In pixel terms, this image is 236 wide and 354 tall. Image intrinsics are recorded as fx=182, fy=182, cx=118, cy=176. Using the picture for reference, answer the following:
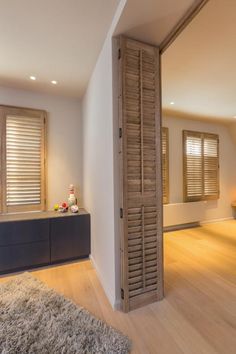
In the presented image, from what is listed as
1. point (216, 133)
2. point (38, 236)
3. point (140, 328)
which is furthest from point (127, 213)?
point (216, 133)

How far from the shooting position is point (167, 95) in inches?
124

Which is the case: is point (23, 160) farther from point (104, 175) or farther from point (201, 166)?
point (201, 166)

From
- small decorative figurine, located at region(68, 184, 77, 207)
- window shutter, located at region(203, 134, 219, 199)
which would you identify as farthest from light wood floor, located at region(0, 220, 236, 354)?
window shutter, located at region(203, 134, 219, 199)

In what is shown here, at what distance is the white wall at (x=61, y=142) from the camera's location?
10.1 ft

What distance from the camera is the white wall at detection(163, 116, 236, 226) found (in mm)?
4211

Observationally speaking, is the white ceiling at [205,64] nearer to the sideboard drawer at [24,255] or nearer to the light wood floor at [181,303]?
the light wood floor at [181,303]

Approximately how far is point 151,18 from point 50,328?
2.58m

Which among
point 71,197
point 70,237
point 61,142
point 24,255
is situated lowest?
point 24,255

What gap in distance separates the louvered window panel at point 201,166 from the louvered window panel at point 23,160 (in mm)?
3126

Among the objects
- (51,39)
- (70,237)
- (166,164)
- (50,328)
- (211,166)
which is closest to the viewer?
(50,328)

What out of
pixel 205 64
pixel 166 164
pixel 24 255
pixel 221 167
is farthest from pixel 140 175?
pixel 221 167

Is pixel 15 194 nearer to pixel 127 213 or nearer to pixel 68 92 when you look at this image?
pixel 68 92

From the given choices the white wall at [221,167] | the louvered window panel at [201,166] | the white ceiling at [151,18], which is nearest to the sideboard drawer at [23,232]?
the white ceiling at [151,18]

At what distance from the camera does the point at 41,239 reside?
2.47m
